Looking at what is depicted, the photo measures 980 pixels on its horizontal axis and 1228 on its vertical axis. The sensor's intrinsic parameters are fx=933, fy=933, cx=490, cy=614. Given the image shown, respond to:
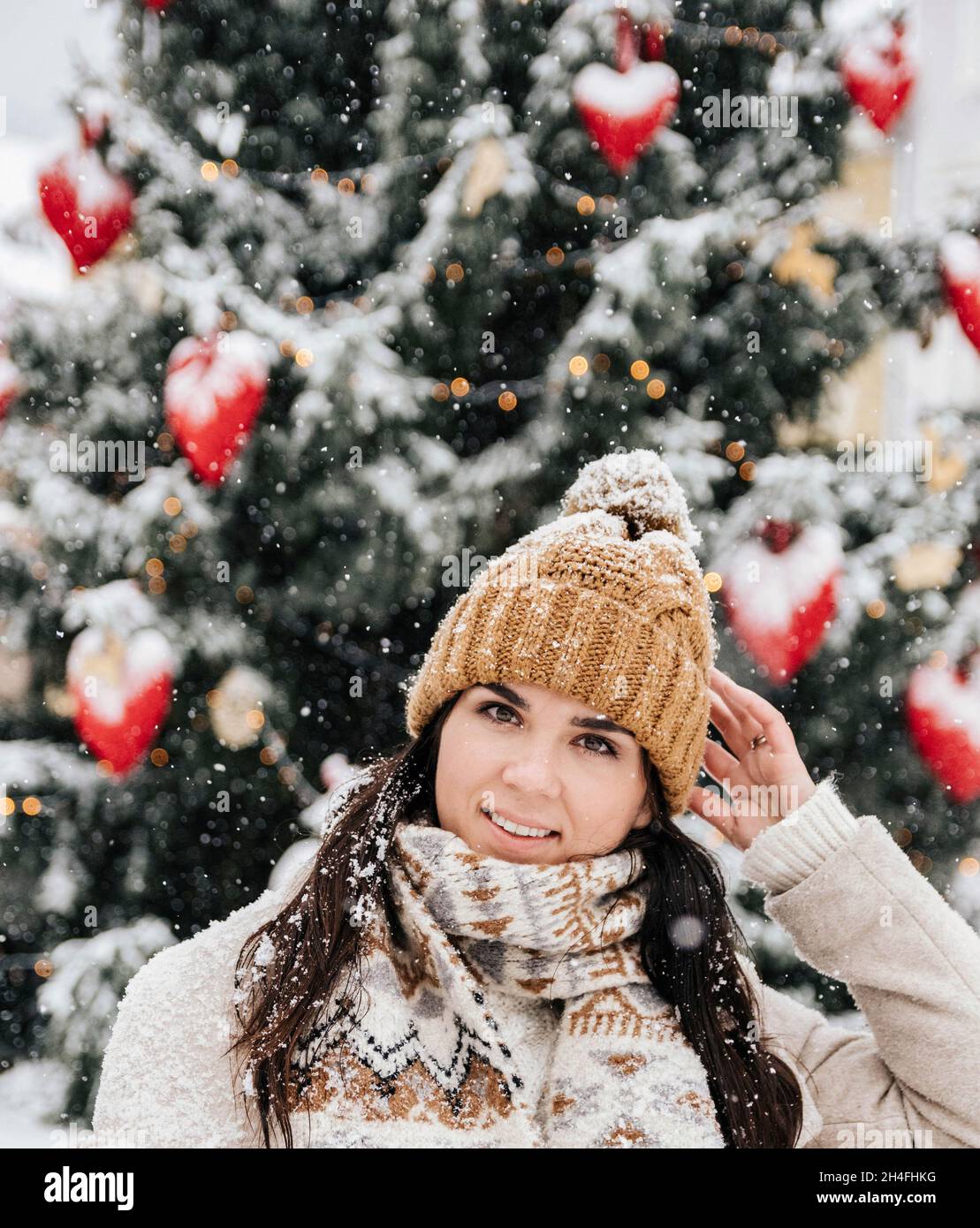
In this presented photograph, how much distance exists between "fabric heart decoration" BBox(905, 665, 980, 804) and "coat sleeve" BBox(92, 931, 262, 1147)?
1.17 m

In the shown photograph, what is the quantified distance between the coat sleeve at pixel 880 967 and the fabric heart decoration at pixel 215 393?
100 centimetres

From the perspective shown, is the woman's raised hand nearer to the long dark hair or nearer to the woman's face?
the long dark hair

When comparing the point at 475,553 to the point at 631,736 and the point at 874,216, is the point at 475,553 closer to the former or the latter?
the point at 631,736

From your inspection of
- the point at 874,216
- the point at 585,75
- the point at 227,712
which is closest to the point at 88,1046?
the point at 227,712

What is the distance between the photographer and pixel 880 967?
1104mm

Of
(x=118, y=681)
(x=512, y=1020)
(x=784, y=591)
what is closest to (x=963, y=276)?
(x=784, y=591)

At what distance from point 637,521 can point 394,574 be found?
54cm

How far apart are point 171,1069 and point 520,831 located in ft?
1.56

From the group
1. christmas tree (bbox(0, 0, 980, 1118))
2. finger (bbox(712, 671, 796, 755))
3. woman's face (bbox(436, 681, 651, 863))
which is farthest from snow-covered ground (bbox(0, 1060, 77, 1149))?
finger (bbox(712, 671, 796, 755))

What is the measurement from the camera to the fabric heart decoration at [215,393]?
146cm

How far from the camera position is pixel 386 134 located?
1.60m

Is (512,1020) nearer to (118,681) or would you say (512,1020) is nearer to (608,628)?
(608,628)

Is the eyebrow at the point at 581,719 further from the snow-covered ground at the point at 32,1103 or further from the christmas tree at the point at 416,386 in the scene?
the snow-covered ground at the point at 32,1103

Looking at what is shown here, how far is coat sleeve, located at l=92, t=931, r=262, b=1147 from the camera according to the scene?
1.03 metres
